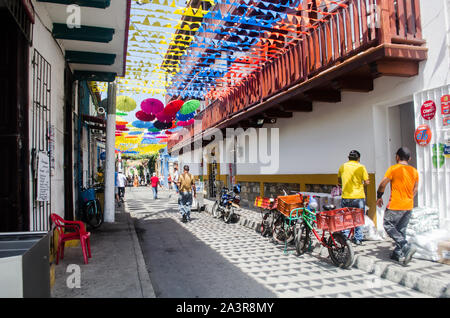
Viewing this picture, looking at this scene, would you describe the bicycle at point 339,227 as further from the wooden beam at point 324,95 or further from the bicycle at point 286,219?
the wooden beam at point 324,95

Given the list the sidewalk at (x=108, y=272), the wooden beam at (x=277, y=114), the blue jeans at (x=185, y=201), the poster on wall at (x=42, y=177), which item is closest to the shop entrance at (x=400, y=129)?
the wooden beam at (x=277, y=114)

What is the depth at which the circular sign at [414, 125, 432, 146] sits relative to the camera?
20.9 feet

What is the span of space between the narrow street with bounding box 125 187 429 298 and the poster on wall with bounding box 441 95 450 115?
10.4 ft

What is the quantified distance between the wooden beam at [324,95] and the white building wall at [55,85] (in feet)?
18.8

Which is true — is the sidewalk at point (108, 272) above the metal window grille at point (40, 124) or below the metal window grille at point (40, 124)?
below

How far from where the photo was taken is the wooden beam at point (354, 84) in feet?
23.9

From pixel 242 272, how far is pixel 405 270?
251 cm

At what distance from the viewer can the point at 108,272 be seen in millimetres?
5383

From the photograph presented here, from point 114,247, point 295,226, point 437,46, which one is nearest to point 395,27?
point 437,46

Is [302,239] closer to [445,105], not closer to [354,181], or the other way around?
[354,181]

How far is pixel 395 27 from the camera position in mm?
6250

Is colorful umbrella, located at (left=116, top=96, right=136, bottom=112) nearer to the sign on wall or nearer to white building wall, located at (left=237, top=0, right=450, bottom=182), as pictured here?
white building wall, located at (left=237, top=0, right=450, bottom=182)

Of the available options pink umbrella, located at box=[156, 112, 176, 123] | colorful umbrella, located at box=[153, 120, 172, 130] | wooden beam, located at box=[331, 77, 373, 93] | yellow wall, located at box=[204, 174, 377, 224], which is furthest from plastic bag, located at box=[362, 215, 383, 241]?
colorful umbrella, located at box=[153, 120, 172, 130]
